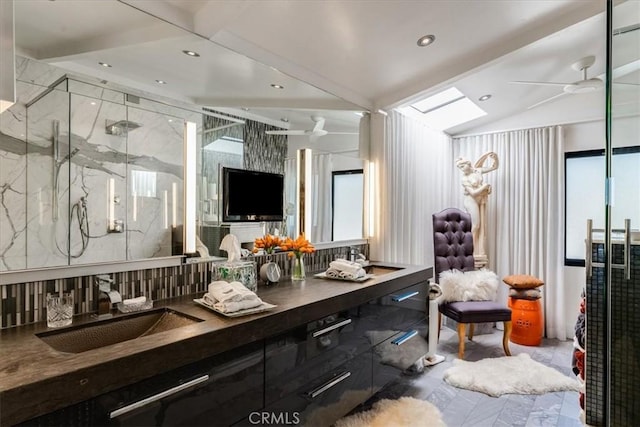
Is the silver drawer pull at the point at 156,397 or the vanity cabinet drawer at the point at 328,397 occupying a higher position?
the silver drawer pull at the point at 156,397

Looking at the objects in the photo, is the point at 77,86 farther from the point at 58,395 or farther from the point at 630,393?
the point at 630,393

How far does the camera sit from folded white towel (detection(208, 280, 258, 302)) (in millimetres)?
1561

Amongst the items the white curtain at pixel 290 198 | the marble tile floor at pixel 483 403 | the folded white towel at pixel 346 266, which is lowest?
the marble tile floor at pixel 483 403

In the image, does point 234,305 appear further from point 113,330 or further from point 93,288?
point 93,288

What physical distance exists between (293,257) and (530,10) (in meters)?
2.39

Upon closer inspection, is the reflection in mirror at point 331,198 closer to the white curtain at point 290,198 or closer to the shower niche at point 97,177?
the white curtain at point 290,198

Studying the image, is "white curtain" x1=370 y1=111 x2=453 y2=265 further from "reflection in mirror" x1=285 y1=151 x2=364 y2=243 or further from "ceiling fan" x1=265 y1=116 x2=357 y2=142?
"ceiling fan" x1=265 y1=116 x2=357 y2=142

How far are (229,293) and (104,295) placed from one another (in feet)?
1.85

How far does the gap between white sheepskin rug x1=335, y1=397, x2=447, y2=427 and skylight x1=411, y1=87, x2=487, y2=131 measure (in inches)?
109

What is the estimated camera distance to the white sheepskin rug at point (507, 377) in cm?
271

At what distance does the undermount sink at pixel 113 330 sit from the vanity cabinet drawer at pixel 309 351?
0.41 meters

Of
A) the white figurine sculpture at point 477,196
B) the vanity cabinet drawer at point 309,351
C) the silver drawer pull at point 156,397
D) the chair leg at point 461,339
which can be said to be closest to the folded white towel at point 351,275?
the vanity cabinet drawer at point 309,351

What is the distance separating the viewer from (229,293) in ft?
5.19

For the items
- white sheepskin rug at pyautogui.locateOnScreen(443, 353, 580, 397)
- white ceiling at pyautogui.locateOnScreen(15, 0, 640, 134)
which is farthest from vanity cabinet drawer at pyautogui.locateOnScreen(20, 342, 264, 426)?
Answer: white sheepskin rug at pyautogui.locateOnScreen(443, 353, 580, 397)
